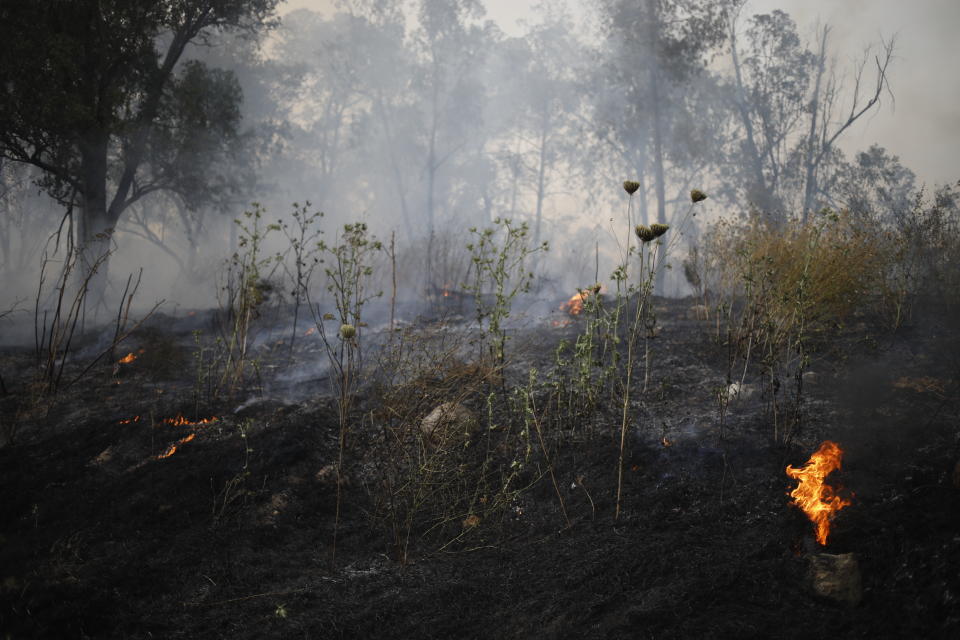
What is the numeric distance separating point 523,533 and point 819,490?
135 cm

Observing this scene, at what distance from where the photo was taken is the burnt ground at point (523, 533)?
6.43ft

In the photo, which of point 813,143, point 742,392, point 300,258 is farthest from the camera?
point 813,143

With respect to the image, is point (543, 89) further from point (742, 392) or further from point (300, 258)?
point (742, 392)

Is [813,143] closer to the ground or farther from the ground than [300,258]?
farther from the ground

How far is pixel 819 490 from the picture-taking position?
7.95 ft

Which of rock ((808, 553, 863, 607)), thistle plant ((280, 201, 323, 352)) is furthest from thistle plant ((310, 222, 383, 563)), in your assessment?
rock ((808, 553, 863, 607))

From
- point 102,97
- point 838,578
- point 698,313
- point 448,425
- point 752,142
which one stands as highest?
point 752,142

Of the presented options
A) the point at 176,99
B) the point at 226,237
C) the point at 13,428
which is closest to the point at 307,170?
the point at 226,237

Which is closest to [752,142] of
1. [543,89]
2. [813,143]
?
[813,143]

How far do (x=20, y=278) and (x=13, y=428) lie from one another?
63.6ft

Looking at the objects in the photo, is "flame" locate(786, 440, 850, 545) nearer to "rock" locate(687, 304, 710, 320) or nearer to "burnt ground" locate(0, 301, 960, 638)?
"burnt ground" locate(0, 301, 960, 638)

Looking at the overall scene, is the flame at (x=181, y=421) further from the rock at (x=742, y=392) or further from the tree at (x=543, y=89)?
the tree at (x=543, y=89)

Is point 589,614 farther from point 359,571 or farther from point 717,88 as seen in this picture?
point 717,88

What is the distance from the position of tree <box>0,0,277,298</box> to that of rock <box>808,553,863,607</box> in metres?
6.76
